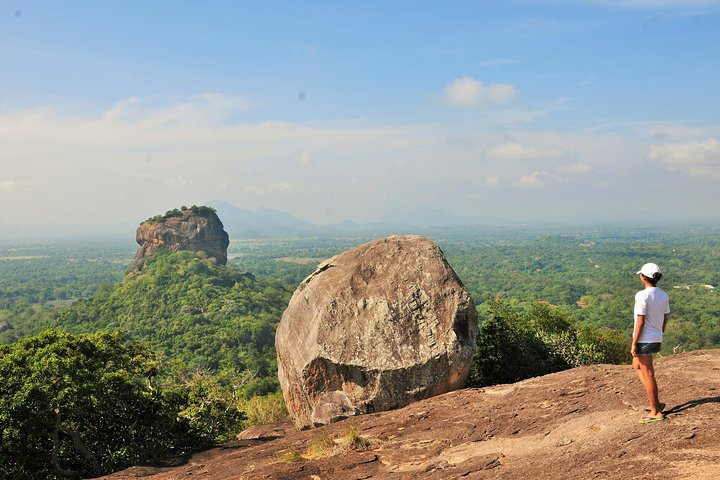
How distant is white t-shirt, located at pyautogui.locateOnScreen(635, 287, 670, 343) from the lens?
7230 millimetres

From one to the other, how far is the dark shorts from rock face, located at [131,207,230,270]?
3275 inches

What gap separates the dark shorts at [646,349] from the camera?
7.35 metres

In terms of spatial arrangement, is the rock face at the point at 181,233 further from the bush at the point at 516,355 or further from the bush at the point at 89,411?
the bush at the point at 516,355

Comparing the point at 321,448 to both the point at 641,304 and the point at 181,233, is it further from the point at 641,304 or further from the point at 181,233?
the point at 181,233

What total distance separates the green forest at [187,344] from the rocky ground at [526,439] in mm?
3469

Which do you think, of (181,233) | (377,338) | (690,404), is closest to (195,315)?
(181,233)

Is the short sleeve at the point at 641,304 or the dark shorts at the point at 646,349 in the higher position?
the short sleeve at the point at 641,304

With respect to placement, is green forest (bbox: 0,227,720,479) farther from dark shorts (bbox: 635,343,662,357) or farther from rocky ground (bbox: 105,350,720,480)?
dark shorts (bbox: 635,343,662,357)

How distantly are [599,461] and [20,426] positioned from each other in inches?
533

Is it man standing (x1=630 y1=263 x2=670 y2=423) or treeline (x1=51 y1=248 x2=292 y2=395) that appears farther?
treeline (x1=51 y1=248 x2=292 y2=395)

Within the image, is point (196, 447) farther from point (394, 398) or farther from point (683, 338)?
point (683, 338)

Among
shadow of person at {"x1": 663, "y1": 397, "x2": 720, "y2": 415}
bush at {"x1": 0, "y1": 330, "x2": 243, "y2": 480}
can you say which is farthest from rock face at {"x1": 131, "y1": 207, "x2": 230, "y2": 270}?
shadow of person at {"x1": 663, "y1": 397, "x2": 720, "y2": 415}

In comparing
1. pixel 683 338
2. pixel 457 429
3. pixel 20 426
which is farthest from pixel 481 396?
pixel 683 338

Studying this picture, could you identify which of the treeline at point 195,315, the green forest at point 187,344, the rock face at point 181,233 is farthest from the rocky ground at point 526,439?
the rock face at point 181,233
